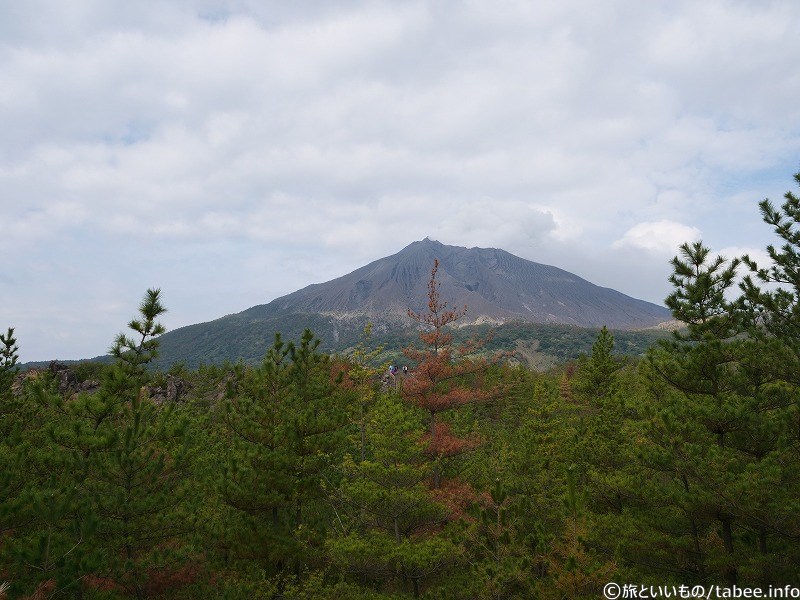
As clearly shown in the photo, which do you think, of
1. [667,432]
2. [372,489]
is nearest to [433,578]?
[372,489]

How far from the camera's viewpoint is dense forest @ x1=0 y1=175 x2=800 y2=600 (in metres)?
10.0

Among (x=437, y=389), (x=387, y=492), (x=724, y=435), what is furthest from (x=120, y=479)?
(x=724, y=435)

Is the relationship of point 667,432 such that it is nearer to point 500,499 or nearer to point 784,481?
point 784,481

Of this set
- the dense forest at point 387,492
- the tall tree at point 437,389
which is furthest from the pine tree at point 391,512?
the tall tree at point 437,389

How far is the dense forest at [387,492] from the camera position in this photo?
32.9ft

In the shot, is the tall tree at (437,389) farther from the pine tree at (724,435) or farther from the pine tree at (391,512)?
the pine tree at (724,435)

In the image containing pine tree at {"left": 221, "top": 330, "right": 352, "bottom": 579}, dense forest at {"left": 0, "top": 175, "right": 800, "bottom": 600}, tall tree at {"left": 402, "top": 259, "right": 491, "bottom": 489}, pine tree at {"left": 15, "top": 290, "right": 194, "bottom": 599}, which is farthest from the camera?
tall tree at {"left": 402, "top": 259, "right": 491, "bottom": 489}

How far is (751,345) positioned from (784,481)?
10.7 ft

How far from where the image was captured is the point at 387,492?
42.7 feet

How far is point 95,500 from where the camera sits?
32.0 feet

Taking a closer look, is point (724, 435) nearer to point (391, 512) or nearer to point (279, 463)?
point (391, 512)

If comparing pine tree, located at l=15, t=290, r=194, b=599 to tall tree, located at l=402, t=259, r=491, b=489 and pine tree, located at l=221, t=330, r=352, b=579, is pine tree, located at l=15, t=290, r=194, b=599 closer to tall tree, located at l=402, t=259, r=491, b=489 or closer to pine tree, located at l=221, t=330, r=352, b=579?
pine tree, located at l=221, t=330, r=352, b=579

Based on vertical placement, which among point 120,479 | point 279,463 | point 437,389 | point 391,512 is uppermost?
point 437,389

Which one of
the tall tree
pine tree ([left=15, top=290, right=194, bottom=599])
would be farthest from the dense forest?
the tall tree
